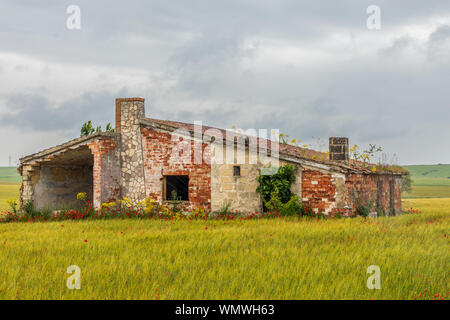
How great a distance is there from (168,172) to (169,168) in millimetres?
164

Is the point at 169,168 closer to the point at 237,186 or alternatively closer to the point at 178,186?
the point at 237,186

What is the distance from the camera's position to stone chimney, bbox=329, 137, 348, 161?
1596cm

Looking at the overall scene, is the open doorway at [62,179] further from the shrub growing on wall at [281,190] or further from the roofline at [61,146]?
the shrub growing on wall at [281,190]

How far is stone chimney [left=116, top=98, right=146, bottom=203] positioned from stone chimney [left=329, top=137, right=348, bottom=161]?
7486mm

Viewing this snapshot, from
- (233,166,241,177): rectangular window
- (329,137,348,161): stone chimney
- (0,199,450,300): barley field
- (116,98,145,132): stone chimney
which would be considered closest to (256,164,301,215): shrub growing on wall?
(233,166,241,177): rectangular window

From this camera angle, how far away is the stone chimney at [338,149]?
52.4 feet

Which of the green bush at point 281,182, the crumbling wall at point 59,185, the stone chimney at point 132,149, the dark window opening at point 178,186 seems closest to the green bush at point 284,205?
the green bush at point 281,182

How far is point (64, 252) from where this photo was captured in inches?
369

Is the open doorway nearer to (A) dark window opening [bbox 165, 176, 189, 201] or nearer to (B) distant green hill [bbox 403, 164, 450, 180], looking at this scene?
(A) dark window opening [bbox 165, 176, 189, 201]

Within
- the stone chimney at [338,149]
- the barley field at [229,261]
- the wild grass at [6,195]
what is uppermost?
the stone chimney at [338,149]
